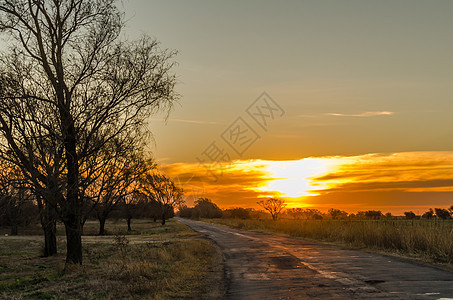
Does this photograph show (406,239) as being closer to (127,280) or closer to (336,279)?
(336,279)

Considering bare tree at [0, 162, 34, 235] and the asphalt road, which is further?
bare tree at [0, 162, 34, 235]

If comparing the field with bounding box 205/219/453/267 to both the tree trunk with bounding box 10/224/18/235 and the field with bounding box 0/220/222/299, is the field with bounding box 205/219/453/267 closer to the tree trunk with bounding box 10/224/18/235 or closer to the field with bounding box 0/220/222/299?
the field with bounding box 0/220/222/299

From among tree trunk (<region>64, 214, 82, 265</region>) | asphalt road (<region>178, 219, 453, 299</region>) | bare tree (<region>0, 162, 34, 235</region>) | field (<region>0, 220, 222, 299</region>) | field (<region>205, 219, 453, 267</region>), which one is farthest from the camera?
field (<region>205, 219, 453, 267</region>)

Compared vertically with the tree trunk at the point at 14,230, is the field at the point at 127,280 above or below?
below

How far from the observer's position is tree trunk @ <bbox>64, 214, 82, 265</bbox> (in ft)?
50.7

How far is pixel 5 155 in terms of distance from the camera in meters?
13.8

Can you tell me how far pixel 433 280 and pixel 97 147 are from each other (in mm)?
11775

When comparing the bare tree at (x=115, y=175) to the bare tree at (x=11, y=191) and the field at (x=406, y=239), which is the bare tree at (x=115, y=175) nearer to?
the bare tree at (x=11, y=191)

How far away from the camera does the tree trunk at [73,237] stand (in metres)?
15.5

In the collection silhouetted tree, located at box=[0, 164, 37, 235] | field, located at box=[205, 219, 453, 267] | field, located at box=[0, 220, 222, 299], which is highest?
silhouetted tree, located at box=[0, 164, 37, 235]

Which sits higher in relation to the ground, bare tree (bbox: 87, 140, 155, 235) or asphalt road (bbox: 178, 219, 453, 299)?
bare tree (bbox: 87, 140, 155, 235)

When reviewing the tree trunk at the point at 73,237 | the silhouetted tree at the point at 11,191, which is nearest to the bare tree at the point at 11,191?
the silhouetted tree at the point at 11,191

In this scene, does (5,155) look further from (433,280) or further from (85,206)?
(433,280)

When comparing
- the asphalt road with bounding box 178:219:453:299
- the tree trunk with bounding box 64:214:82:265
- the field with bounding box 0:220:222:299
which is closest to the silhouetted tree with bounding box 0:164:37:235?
the tree trunk with bounding box 64:214:82:265
